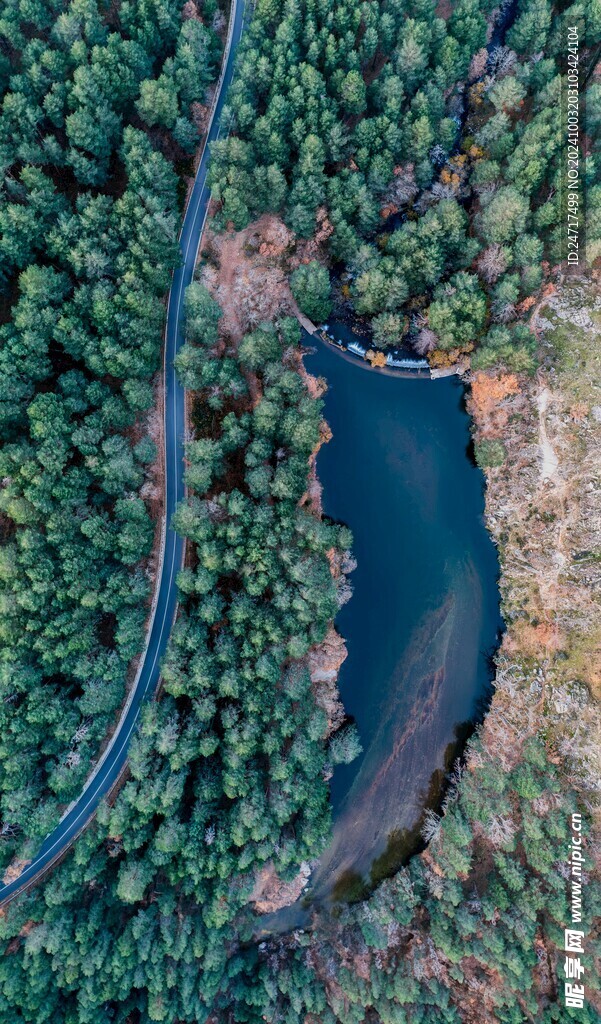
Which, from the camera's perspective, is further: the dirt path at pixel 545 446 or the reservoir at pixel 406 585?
the reservoir at pixel 406 585

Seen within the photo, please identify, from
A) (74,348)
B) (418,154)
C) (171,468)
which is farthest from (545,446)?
(74,348)

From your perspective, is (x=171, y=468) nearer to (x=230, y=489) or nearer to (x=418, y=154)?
(x=230, y=489)

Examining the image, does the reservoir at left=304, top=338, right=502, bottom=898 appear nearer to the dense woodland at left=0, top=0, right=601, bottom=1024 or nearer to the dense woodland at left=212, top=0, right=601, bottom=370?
the dense woodland at left=0, top=0, right=601, bottom=1024

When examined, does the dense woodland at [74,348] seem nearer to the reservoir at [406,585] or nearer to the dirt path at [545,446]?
the reservoir at [406,585]

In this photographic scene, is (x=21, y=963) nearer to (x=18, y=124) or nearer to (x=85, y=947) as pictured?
(x=85, y=947)

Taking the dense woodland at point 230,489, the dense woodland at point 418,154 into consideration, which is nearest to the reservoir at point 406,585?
the dense woodland at point 230,489

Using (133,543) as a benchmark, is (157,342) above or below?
above

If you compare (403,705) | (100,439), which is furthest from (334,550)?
(100,439)
